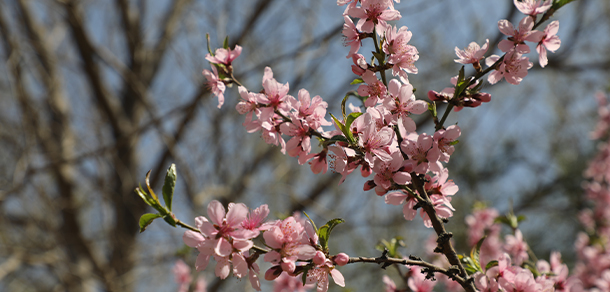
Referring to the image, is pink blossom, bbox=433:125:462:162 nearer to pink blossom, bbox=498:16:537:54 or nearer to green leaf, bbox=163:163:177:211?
pink blossom, bbox=498:16:537:54

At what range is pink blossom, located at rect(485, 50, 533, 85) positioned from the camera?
103 cm

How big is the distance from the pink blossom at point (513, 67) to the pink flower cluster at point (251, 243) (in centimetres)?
65

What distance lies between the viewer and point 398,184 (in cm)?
95

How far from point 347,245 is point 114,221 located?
3.51 meters

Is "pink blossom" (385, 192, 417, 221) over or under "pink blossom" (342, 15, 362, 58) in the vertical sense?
under

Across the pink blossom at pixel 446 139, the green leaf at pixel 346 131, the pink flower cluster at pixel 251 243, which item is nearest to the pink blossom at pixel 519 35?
the pink blossom at pixel 446 139

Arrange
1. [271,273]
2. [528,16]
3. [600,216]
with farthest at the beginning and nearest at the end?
[600,216], [528,16], [271,273]

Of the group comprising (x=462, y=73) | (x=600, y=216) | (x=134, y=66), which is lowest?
(x=600, y=216)

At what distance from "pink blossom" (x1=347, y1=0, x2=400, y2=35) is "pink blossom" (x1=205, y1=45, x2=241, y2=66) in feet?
1.21

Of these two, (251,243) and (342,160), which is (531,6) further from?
(251,243)

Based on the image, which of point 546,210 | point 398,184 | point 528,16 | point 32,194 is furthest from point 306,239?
point 546,210

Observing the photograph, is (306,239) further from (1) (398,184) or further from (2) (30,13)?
(2) (30,13)

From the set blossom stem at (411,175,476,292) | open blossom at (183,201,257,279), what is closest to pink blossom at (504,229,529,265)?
blossom stem at (411,175,476,292)

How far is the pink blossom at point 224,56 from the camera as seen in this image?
1.18 metres
